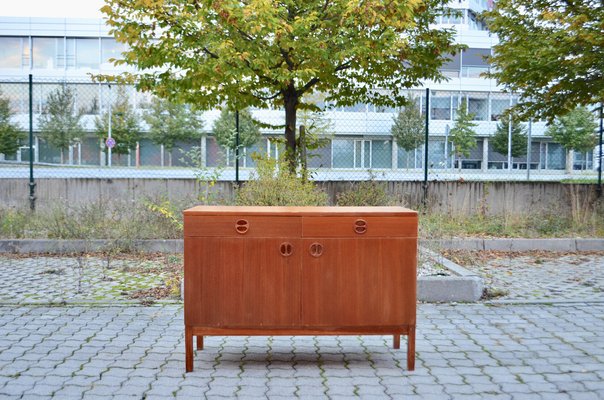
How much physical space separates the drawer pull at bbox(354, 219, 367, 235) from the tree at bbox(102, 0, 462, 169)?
6841 mm

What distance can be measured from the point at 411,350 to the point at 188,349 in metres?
1.71

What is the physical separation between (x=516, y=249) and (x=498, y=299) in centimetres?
417

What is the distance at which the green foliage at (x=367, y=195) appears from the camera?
12693 mm

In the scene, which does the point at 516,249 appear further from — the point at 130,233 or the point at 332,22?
the point at 130,233

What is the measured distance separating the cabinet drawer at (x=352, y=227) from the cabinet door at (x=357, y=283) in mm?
47

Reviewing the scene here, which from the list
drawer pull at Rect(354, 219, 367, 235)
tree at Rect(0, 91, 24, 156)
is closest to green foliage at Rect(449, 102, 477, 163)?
tree at Rect(0, 91, 24, 156)

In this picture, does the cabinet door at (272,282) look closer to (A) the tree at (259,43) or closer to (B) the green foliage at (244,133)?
(A) the tree at (259,43)

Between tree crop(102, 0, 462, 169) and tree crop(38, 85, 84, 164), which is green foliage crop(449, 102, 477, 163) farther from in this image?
tree crop(38, 85, 84, 164)

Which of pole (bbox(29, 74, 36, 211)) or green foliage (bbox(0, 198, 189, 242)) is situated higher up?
pole (bbox(29, 74, 36, 211))

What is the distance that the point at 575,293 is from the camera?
26.7 ft

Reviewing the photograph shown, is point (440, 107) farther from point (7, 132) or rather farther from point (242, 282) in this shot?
point (242, 282)

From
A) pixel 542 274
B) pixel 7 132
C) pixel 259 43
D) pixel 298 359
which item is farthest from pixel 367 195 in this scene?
pixel 7 132

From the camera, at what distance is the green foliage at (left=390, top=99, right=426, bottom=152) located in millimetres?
14562

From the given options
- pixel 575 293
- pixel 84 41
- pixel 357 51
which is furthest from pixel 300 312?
pixel 84 41
